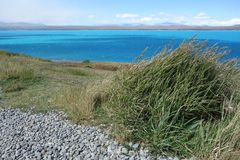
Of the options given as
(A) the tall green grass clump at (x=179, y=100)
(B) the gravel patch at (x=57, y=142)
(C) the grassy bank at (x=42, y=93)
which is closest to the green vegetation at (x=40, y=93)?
(C) the grassy bank at (x=42, y=93)

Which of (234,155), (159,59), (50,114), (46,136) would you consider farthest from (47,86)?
(234,155)

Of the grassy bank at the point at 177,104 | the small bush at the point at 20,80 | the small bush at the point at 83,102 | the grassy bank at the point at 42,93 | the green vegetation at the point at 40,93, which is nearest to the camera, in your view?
the grassy bank at the point at 177,104

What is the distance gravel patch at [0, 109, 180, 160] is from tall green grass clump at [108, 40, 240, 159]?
1.20 ft

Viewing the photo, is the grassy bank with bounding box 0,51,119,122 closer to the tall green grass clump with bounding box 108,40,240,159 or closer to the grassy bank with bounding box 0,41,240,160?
the grassy bank with bounding box 0,41,240,160

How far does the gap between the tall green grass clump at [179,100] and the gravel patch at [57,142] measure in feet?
1.20

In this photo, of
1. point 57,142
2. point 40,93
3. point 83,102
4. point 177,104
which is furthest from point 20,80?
point 177,104

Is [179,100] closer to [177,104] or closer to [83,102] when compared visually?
[177,104]

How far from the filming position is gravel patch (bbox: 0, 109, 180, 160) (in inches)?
166

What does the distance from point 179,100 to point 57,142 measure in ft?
6.86

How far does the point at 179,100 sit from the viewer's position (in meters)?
4.71

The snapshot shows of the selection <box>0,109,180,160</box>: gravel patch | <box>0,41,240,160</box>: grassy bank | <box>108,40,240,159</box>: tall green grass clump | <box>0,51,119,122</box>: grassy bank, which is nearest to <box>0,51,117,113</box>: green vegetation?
<box>0,51,119,122</box>: grassy bank

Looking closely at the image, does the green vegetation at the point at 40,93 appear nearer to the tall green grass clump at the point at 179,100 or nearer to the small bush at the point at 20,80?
the small bush at the point at 20,80

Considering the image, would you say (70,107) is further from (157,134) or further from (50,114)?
(157,134)

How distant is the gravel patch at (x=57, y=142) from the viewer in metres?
4.21
